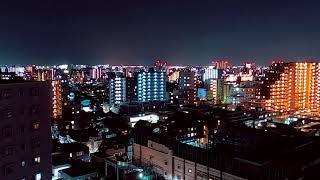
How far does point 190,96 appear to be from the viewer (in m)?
48.7

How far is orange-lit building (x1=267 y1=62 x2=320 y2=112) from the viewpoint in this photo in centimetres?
4106

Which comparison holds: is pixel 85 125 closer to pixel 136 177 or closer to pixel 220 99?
pixel 136 177

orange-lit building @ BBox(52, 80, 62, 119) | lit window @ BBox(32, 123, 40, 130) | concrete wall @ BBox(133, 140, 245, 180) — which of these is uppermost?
lit window @ BBox(32, 123, 40, 130)

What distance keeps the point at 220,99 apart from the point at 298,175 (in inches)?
1521

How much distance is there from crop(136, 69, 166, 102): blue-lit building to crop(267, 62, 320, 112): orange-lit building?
14345 mm

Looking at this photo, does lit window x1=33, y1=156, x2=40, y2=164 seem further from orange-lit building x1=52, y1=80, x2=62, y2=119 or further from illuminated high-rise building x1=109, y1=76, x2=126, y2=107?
illuminated high-rise building x1=109, y1=76, x2=126, y2=107

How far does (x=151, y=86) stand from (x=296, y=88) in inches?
719

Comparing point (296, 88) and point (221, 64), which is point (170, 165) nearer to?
point (296, 88)

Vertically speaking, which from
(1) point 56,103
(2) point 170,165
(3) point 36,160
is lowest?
(2) point 170,165

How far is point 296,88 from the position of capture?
4253cm

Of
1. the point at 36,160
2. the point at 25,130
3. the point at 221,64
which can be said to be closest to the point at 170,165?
the point at 36,160

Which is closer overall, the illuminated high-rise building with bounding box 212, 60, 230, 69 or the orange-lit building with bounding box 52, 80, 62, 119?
the orange-lit building with bounding box 52, 80, 62, 119

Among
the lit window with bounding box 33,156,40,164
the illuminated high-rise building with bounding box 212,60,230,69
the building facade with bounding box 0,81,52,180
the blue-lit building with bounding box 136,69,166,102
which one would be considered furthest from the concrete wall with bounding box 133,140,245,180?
the illuminated high-rise building with bounding box 212,60,230,69

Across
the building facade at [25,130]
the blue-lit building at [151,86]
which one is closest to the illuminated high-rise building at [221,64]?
the blue-lit building at [151,86]
